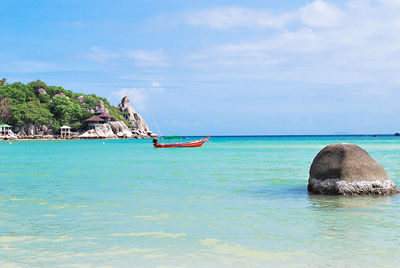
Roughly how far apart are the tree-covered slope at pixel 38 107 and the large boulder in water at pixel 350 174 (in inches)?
5269

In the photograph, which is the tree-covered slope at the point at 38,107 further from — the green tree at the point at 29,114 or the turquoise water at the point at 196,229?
the turquoise water at the point at 196,229

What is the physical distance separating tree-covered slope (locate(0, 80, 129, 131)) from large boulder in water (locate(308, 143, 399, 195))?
133825mm

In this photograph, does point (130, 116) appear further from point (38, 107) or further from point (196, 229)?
point (196, 229)

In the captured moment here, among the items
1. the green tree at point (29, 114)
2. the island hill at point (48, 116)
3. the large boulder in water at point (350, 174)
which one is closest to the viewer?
the large boulder in water at point (350, 174)

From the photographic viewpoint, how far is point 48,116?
5581 inches

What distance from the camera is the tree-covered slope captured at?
449 ft

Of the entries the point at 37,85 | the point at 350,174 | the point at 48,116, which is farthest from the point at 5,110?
the point at 350,174

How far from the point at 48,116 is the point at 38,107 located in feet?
14.3

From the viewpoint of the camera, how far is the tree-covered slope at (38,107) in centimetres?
13688

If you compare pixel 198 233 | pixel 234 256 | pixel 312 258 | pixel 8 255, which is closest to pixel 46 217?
pixel 8 255

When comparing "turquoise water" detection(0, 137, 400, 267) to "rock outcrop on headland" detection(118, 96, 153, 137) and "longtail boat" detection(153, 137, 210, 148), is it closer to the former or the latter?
"longtail boat" detection(153, 137, 210, 148)

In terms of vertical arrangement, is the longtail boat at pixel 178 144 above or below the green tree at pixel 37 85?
below

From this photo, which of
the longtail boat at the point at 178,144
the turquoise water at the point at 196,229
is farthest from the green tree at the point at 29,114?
the turquoise water at the point at 196,229

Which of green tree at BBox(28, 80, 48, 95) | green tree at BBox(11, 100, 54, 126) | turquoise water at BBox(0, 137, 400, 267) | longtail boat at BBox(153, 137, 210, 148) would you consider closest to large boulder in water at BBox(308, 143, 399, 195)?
turquoise water at BBox(0, 137, 400, 267)
